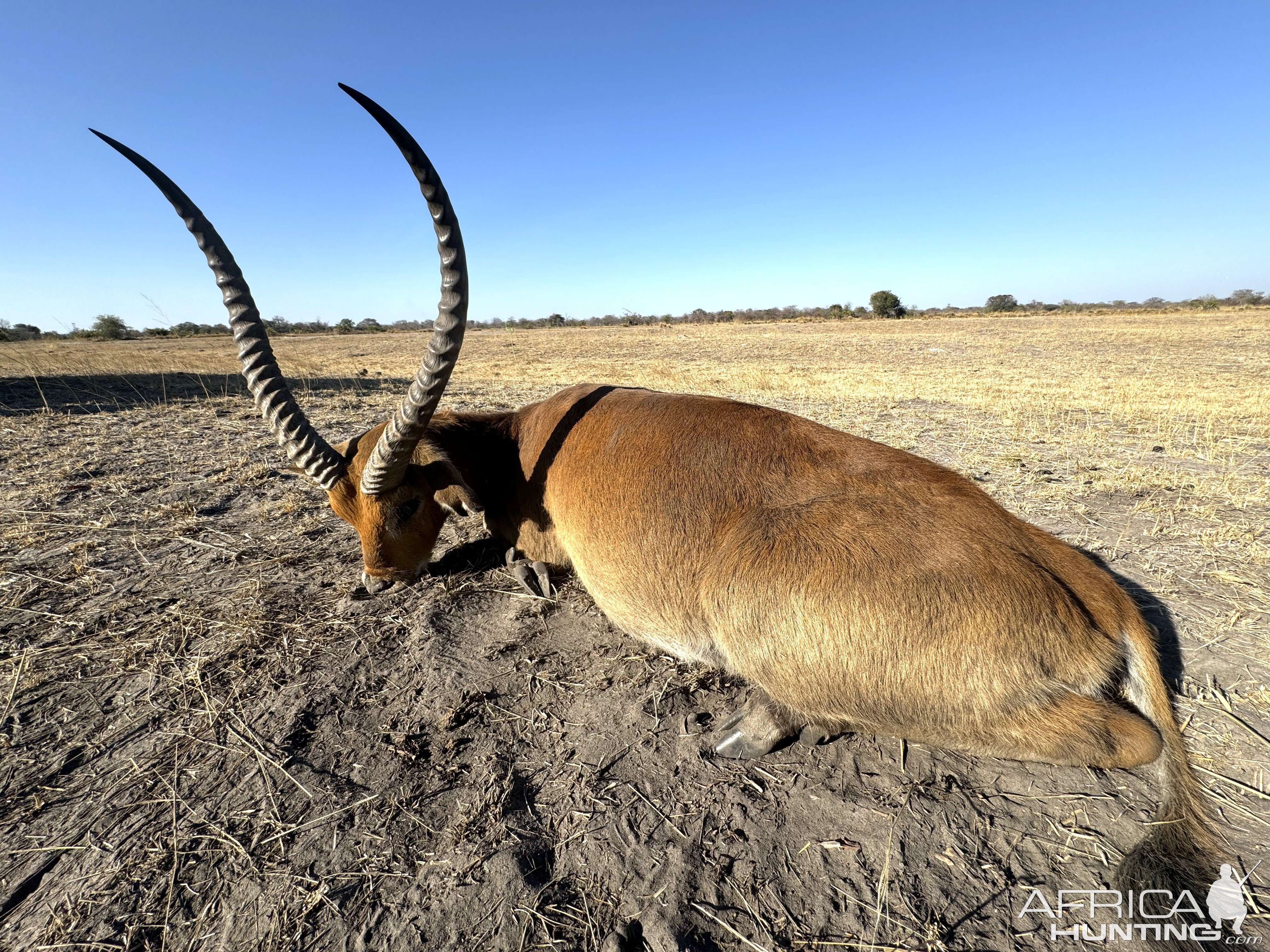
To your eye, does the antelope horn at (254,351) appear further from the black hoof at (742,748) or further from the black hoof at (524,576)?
the black hoof at (742,748)

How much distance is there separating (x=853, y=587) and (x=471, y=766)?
2.11 m

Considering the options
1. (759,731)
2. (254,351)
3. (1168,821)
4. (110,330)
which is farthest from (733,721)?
(110,330)

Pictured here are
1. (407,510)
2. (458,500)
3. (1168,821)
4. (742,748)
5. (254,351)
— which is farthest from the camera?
(458,500)

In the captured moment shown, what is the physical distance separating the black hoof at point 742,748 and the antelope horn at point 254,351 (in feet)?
10.4

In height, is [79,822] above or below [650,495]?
below

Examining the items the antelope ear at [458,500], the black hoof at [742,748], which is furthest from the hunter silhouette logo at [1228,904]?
the antelope ear at [458,500]

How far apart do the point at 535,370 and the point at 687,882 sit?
57.3ft

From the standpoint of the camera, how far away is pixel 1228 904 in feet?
6.35

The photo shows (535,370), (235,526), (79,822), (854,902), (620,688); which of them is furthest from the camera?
(535,370)

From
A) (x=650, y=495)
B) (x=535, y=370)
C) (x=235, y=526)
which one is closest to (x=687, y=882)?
(x=650, y=495)

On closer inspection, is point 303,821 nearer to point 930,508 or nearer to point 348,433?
point 930,508

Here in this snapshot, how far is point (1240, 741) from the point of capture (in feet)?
8.64

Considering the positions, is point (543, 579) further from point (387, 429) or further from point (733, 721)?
point (733, 721)

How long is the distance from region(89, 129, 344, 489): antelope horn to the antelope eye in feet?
1.60
